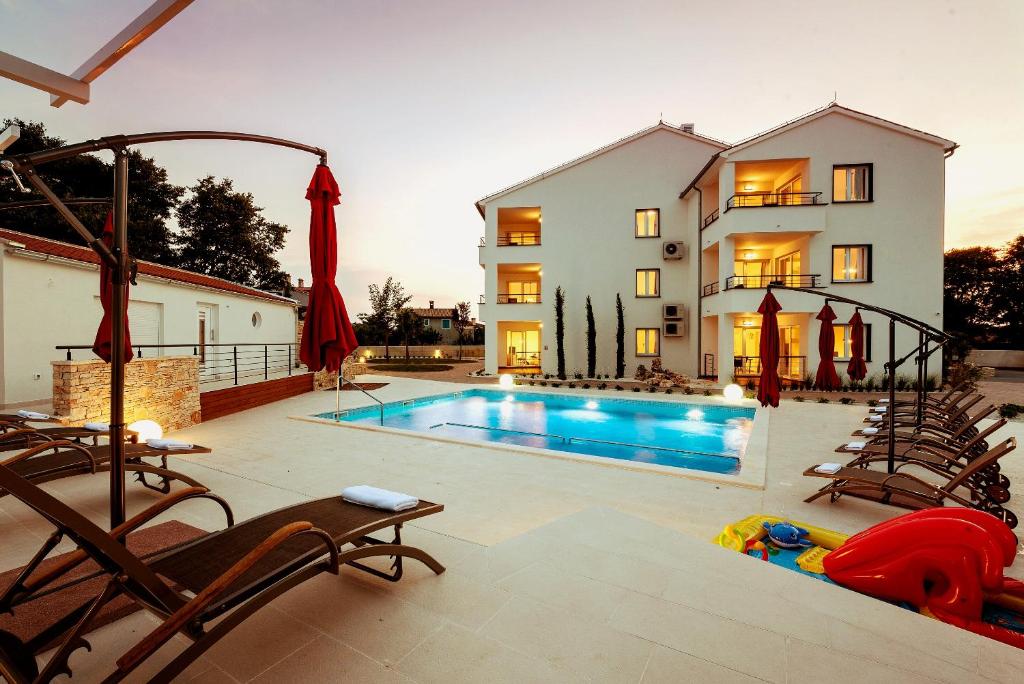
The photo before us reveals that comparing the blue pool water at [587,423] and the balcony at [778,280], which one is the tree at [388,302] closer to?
the blue pool water at [587,423]

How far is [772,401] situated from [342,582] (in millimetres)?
6880

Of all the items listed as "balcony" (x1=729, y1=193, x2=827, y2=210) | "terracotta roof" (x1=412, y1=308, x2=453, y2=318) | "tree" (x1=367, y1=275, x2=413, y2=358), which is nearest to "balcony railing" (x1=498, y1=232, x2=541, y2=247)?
"balcony" (x1=729, y1=193, x2=827, y2=210)

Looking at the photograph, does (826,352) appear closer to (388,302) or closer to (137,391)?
(137,391)

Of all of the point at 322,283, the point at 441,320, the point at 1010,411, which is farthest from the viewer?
the point at 441,320

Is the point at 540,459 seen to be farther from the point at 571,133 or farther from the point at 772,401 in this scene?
the point at 571,133

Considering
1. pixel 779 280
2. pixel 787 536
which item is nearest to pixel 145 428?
pixel 787 536

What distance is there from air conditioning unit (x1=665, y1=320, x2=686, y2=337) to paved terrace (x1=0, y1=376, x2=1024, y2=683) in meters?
15.5

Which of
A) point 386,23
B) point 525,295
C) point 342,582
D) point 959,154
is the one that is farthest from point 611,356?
point 959,154

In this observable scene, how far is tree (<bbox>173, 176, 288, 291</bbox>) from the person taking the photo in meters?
30.3

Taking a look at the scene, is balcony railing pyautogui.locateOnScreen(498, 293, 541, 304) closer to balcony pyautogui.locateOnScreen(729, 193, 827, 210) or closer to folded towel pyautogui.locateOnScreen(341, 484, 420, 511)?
balcony pyautogui.locateOnScreen(729, 193, 827, 210)

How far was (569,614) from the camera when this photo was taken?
273 centimetres

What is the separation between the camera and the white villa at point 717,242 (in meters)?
16.5

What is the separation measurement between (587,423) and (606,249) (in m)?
11.1

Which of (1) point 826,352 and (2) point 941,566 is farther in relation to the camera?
(1) point 826,352
